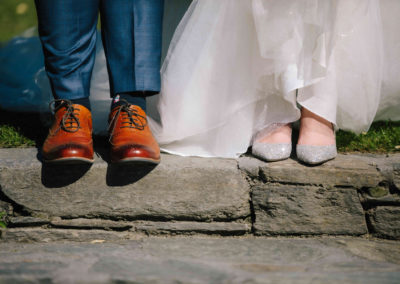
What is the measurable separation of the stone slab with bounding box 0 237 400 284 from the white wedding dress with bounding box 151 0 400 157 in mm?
408

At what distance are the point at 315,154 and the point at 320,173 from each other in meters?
0.07

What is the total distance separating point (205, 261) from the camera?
120 centimetres

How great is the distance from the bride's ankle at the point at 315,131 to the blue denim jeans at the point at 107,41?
59cm

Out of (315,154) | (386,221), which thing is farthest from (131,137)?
(386,221)

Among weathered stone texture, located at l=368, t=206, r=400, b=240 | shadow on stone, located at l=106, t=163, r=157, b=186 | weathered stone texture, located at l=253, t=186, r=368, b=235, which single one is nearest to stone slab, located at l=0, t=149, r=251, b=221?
shadow on stone, located at l=106, t=163, r=157, b=186

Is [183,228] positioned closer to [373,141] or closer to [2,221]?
[2,221]

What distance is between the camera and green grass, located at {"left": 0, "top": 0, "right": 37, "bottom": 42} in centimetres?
428

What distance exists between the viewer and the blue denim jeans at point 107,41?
1.48 metres

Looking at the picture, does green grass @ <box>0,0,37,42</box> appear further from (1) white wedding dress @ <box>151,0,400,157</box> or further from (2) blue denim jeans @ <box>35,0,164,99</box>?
(1) white wedding dress @ <box>151,0,400,157</box>

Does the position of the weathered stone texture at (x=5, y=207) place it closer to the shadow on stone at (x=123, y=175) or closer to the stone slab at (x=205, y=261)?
the stone slab at (x=205, y=261)

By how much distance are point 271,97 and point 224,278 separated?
2.60 ft

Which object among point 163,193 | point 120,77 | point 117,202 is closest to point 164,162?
point 163,193

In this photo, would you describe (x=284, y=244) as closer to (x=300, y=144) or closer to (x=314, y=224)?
(x=314, y=224)

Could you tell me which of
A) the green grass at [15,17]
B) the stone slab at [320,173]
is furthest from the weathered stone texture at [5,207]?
the green grass at [15,17]
